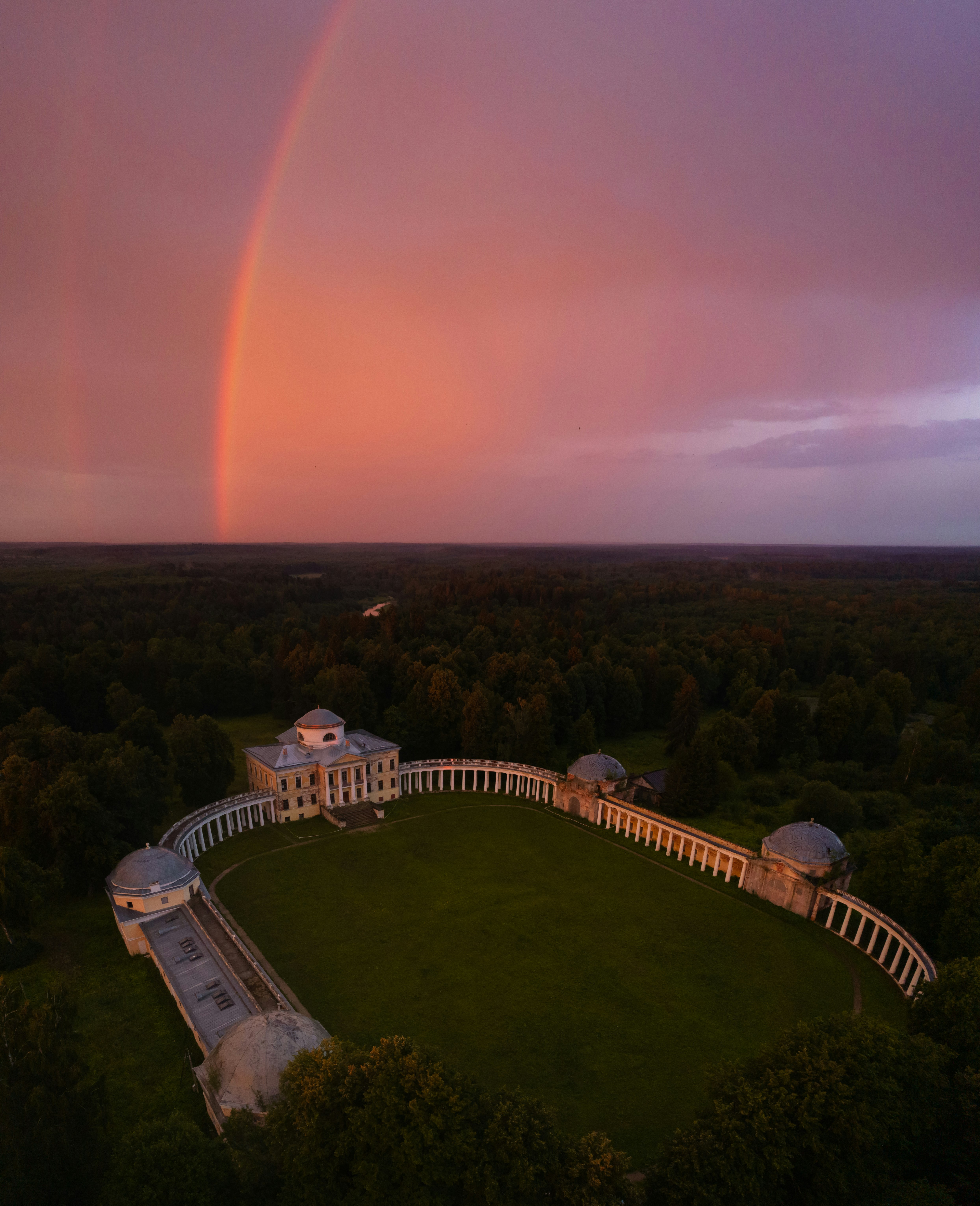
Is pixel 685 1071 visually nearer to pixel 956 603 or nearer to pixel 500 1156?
pixel 500 1156

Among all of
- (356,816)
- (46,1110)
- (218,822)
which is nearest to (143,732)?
(218,822)

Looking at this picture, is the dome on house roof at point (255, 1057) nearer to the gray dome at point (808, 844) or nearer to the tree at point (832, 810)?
the gray dome at point (808, 844)

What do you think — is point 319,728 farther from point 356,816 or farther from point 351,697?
point 351,697

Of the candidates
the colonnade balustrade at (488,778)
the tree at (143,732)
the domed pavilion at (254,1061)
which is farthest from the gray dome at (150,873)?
the colonnade balustrade at (488,778)

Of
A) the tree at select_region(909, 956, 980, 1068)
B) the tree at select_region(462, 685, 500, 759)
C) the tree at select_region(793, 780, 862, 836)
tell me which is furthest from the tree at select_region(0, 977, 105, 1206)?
the tree at select_region(793, 780, 862, 836)

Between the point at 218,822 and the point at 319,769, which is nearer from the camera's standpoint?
the point at 218,822

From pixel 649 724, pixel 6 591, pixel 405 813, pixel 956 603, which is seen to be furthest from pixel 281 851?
pixel 956 603
